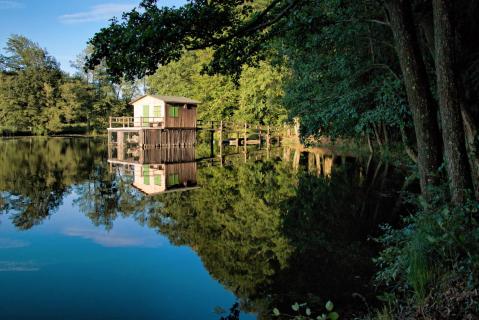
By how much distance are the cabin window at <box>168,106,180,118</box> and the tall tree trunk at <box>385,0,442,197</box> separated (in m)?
30.3

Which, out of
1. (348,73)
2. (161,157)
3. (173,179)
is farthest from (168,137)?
(348,73)

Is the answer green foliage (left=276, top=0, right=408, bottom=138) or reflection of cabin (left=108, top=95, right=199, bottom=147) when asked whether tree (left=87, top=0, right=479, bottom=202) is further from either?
reflection of cabin (left=108, top=95, right=199, bottom=147)

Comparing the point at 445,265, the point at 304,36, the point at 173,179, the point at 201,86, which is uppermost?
the point at 201,86

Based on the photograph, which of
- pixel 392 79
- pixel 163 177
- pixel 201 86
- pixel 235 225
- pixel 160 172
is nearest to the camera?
pixel 235 225

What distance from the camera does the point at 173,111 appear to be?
35.3 m

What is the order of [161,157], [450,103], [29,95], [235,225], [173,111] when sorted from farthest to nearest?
[29,95] → [173,111] → [161,157] → [235,225] → [450,103]

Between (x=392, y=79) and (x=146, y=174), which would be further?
(x=146, y=174)

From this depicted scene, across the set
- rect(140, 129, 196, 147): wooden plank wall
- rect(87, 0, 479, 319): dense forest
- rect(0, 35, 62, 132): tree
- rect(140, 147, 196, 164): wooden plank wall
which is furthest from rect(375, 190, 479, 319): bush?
rect(0, 35, 62, 132): tree

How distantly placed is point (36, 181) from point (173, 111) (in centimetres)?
1849

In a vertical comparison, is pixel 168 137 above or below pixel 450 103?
below

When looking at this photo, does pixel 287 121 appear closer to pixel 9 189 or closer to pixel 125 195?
pixel 125 195

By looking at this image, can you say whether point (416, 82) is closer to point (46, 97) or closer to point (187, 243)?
point (187, 243)

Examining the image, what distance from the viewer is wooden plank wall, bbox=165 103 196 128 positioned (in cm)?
3499

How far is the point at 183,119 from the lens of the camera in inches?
1422
